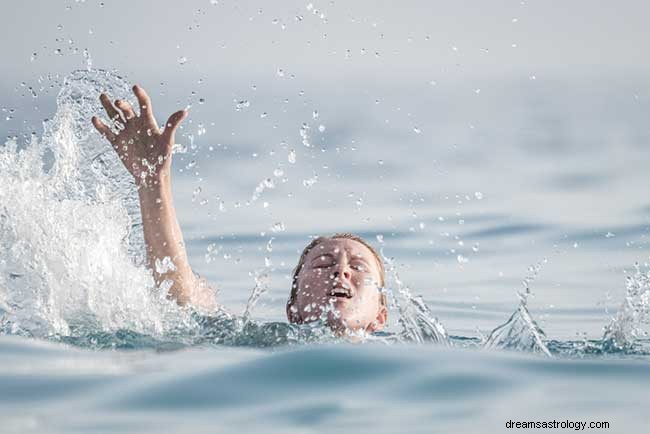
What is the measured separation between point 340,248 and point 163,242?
978 millimetres

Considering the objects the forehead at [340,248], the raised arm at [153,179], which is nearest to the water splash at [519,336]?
the forehead at [340,248]

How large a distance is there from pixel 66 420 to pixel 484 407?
1220mm

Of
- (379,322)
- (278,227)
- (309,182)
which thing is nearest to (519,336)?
(379,322)

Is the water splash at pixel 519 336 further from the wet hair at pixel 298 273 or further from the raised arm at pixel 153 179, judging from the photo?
the raised arm at pixel 153 179

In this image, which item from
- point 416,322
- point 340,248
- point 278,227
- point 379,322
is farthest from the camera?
point 278,227

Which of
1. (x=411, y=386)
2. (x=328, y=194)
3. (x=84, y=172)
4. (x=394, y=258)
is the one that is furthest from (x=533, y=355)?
(x=328, y=194)

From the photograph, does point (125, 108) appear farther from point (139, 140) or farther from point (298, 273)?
point (298, 273)

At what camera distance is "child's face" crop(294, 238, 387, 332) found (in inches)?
210

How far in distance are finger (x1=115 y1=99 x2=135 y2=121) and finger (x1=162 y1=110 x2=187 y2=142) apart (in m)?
0.22

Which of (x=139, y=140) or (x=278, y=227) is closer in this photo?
(x=139, y=140)

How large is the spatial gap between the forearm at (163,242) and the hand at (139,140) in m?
0.07

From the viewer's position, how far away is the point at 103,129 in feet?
18.1

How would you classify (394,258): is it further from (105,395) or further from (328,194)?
(105,395)

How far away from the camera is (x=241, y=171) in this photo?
1216 cm
